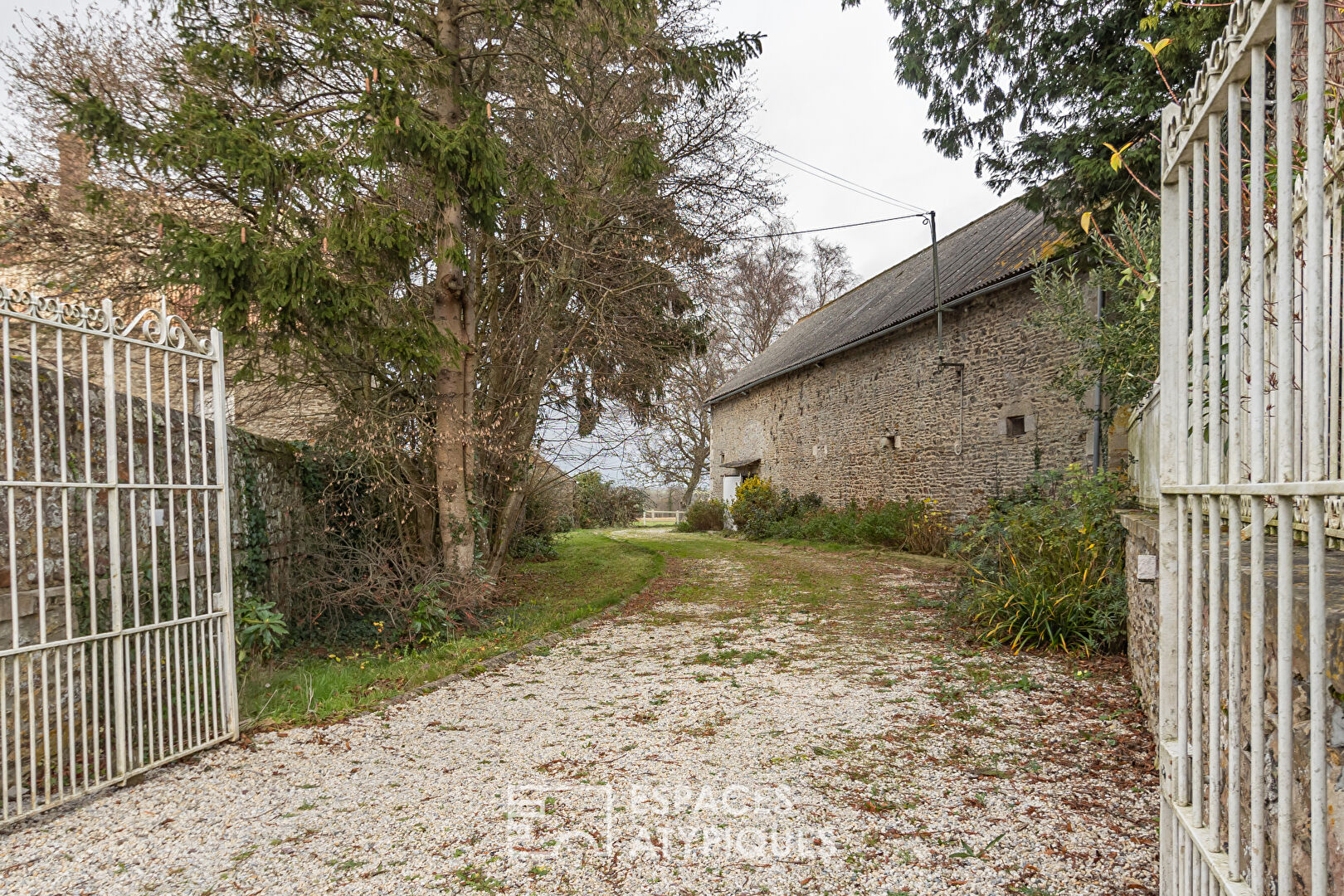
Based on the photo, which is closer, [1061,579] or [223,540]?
[223,540]

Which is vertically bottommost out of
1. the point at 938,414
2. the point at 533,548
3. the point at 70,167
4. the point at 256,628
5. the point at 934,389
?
the point at 533,548

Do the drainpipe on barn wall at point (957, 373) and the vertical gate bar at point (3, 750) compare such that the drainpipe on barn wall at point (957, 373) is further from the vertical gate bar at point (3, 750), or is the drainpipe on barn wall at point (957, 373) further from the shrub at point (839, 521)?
the vertical gate bar at point (3, 750)

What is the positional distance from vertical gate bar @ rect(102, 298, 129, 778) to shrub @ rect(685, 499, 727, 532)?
18497 mm

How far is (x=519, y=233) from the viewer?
8.12 meters

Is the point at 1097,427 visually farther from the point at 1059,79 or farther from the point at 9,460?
the point at 9,460

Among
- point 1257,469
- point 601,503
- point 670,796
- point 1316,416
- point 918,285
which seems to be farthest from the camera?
point 601,503

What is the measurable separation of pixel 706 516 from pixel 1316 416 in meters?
21.3

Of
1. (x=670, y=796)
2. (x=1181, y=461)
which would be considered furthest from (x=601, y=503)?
(x=1181, y=461)

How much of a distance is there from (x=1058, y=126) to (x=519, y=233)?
Answer: 6180 millimetres

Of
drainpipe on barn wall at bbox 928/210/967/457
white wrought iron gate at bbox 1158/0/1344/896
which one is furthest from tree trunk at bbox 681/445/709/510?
white wrought iron gate at bbox 1158/0/1344/896

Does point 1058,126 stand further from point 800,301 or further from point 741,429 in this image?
point 800,301

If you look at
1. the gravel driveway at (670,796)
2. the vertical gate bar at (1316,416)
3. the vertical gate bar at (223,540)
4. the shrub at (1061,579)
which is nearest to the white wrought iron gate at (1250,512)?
the vertical gate bar at (1316,416)

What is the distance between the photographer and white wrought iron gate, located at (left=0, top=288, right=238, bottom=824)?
3.22m

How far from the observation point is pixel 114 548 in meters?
3.51
